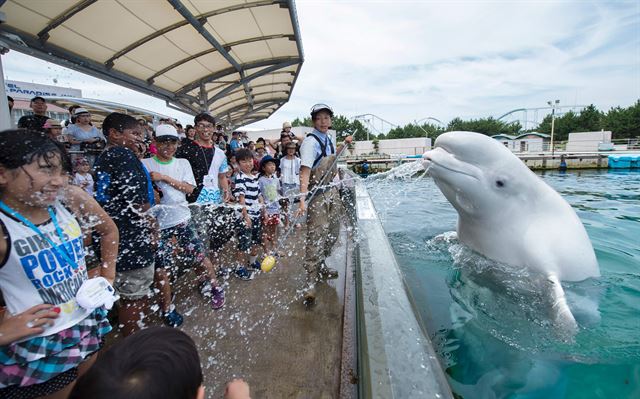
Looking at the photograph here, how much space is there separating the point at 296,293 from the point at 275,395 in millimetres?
1368

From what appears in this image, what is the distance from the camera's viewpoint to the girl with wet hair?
136cm

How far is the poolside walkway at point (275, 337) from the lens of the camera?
2080 mm

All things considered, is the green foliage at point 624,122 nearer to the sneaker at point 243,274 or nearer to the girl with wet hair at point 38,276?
the sneaker at point 243,274

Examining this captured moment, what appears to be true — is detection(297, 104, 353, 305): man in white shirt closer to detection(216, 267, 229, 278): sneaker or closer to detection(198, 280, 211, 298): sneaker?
detection(198, 280, 211, 298): sneaker

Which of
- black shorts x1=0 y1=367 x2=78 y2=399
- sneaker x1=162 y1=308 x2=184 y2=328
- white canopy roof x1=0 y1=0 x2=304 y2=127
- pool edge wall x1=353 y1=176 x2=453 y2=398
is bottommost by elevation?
sneaker x1=162 y1=308 x2=184 y2=328

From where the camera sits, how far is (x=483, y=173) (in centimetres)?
327

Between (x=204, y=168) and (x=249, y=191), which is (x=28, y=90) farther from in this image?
(x=204, y=168)

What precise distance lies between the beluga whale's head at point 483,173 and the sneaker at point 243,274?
96.3 inches

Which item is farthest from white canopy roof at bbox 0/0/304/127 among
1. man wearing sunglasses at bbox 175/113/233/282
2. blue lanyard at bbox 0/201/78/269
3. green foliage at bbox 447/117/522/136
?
green foliage at bbox 447/117/522/136

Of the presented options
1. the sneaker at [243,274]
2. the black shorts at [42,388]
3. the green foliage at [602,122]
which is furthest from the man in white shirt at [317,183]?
the green foliage at [602,122]

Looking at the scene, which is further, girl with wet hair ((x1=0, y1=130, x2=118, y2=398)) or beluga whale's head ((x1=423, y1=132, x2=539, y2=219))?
beluga whale's head ((x1=423, y1=132, x2=539, y2=219))

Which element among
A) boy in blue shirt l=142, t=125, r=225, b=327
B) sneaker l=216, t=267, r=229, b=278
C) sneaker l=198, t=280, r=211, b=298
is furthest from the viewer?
sneaker l=216, t=267, r=229, b=278

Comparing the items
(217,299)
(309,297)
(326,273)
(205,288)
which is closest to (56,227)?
(217,299)

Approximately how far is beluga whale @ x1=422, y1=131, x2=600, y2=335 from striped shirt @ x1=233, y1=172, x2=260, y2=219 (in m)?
2.34
